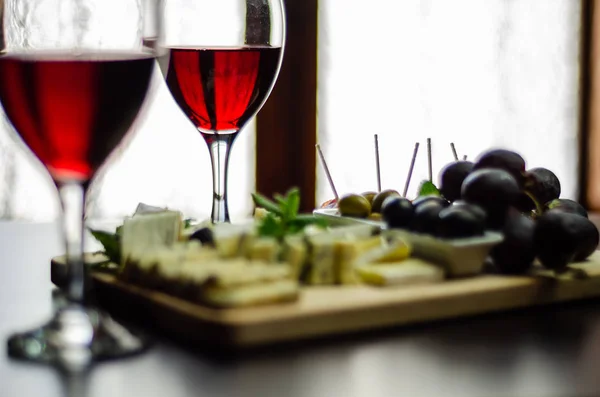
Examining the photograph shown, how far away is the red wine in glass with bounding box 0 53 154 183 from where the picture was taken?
0.56 meters

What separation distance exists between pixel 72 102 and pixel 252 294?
0.17m

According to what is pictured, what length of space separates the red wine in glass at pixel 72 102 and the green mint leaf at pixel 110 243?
15cm

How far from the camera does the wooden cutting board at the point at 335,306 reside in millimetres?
567

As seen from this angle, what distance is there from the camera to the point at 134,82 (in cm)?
58

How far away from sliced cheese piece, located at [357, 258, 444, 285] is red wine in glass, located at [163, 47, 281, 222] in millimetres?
236

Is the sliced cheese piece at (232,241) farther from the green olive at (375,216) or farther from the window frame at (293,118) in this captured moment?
the window frame at (293,118)

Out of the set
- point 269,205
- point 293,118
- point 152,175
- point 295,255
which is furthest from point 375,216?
point 293,118

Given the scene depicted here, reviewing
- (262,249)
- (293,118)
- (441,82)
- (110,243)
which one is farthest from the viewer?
(441,82)

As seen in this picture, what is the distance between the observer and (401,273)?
67cm

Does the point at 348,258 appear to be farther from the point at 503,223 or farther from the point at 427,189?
the point at 427,189

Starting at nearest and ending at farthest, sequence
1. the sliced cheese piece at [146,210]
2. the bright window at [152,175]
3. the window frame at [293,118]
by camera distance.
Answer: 1. the sliced cheese piece at [146,210]
2. the bright window at [152,175]
3. the window frame at [293,118]

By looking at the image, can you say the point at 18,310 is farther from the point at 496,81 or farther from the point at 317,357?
the point at 496,81

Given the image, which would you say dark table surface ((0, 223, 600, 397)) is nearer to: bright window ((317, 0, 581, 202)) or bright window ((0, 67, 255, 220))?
bright window ((0, 67, 255, 220))

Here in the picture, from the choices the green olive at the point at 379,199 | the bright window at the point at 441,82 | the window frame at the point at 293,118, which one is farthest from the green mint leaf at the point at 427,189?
the bright window at the point at 441,82
